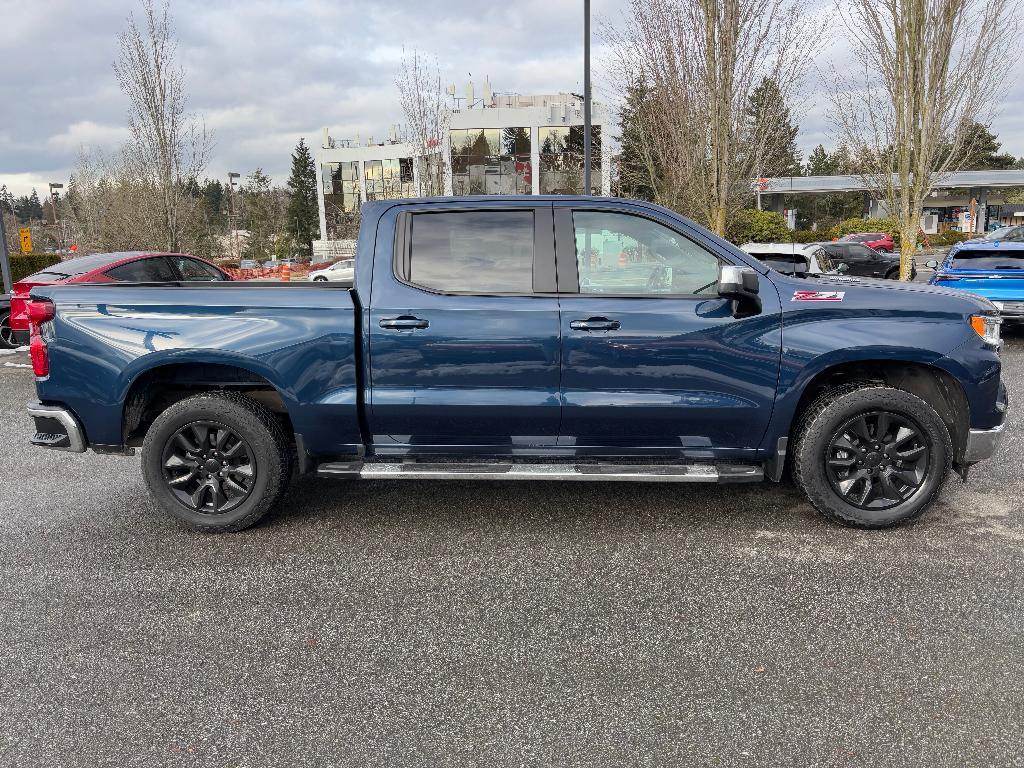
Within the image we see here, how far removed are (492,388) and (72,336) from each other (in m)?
2.40

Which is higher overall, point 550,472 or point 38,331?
point 38,331

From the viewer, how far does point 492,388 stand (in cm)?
441

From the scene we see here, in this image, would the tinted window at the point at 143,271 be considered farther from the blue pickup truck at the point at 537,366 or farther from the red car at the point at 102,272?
the blue pickup truck at the point at 537,366

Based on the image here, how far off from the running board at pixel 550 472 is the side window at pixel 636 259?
98 cm

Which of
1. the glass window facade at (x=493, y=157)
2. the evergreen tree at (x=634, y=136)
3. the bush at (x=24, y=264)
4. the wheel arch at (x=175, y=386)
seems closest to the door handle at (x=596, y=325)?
the wheel arch at (x=175, y=386)

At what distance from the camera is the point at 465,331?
4.36m

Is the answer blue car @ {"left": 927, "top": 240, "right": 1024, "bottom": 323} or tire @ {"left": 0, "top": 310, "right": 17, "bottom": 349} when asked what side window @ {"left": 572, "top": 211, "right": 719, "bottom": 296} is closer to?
blue car @ {"left": 927, "top": 240, "right": 1024, "bottom": 323}

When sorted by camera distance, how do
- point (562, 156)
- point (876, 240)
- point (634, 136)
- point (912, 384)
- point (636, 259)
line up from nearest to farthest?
point (636, 259) < point (912, 384) < point (634, 136) < point (876, 240) < point (562, 156)

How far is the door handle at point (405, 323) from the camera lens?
438 cm

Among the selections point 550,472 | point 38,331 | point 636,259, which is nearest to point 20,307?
point 38,331

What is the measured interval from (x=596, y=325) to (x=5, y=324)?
39.7ft

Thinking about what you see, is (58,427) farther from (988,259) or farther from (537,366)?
(988,259)

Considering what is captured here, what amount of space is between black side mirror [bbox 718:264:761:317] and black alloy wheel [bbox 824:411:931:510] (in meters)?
0.84

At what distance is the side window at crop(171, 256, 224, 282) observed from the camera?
1118 centimetres
